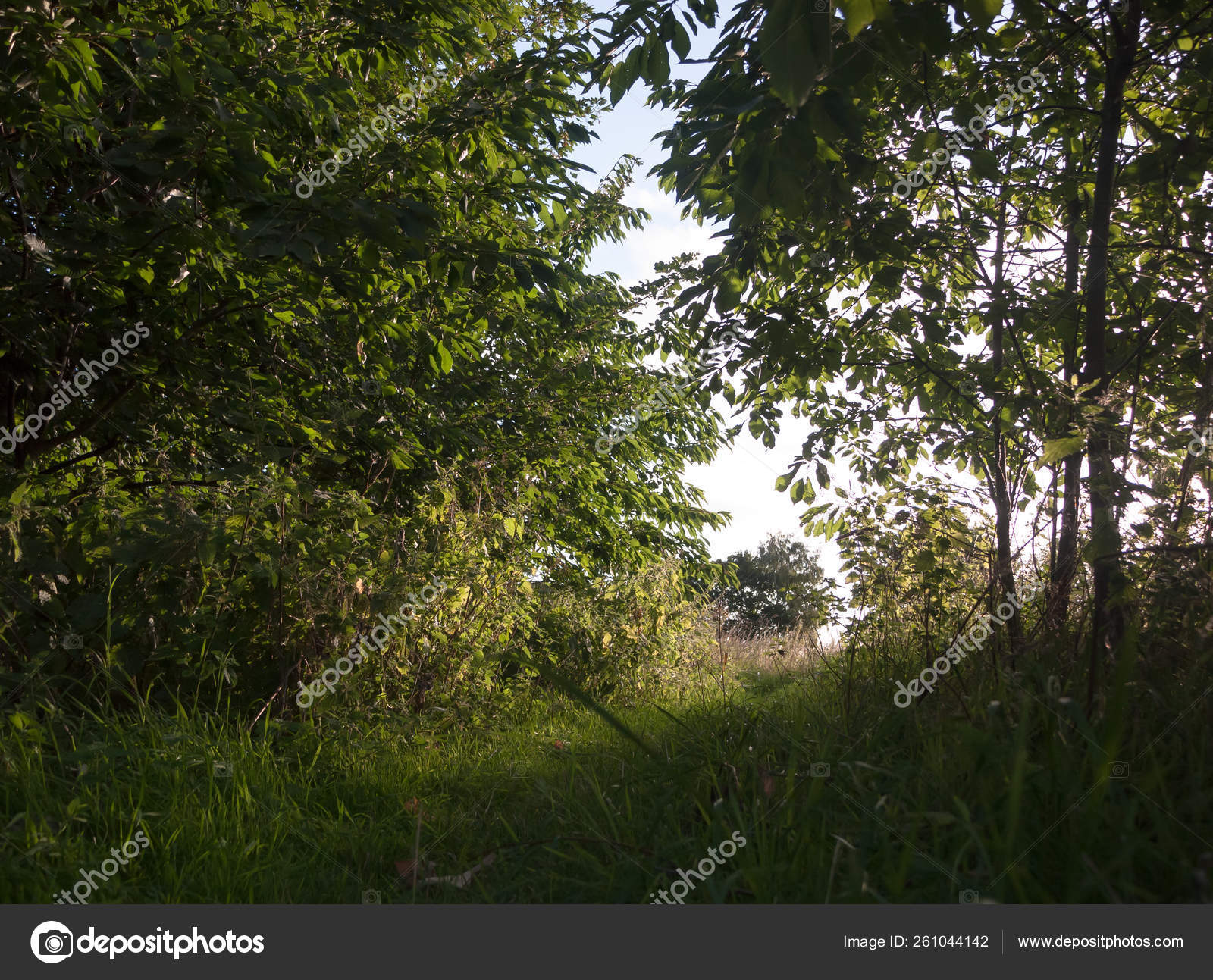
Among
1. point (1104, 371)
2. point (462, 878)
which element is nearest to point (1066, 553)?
point (1104, 371)

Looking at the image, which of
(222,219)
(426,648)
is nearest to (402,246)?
(222,219)

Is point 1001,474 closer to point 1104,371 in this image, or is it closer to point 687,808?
point 1104,371

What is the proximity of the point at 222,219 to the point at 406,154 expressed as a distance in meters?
1.11

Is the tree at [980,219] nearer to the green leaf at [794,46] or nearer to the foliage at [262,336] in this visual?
the green leaf at [794,46]

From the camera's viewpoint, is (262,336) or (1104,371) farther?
(262,336)

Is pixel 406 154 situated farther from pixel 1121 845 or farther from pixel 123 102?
pixel 1121 845

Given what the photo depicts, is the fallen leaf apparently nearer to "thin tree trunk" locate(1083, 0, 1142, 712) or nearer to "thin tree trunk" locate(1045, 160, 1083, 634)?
"thin tree trunk" locate(1083, 0, 1142, 712)

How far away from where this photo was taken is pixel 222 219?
4.12m
